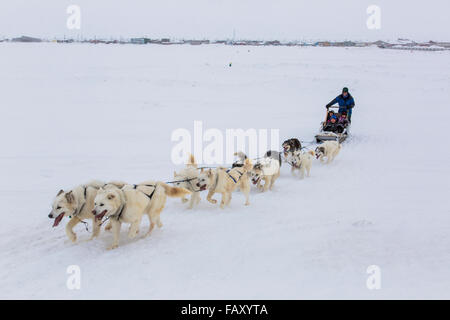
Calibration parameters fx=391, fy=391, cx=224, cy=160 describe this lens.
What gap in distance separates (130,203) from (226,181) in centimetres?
152

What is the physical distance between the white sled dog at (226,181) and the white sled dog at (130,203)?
0.74 m

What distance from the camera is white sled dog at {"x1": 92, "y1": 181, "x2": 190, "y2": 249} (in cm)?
352

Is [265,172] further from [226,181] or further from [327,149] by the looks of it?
[327,149]

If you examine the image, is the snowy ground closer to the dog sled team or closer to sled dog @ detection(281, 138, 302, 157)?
the dog sled team

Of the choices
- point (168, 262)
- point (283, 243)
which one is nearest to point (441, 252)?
point (283, 243)

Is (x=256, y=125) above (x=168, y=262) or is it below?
above

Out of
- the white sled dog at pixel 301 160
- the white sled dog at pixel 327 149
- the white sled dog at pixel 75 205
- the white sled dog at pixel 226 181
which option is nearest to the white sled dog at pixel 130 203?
the white sled dog at pixel 75 205

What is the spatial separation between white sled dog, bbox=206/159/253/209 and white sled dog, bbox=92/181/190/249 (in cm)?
74

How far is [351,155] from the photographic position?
305 inches

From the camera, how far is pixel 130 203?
12.1 feet

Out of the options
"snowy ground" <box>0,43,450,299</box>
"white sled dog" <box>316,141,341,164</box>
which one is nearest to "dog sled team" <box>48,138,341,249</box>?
"snowy ground" <box>0,43,450,299</box>

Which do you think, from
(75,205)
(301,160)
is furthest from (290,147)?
(75,205)
